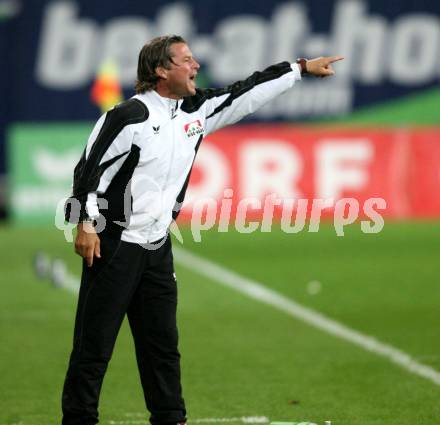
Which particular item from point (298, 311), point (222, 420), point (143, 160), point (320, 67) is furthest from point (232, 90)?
point (298, 311)

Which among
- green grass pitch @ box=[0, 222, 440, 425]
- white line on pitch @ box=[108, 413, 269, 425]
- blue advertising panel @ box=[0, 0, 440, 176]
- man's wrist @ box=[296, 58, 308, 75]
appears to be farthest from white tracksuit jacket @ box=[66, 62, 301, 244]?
blue advertising panel @ box=[0, 0, 440, 176]

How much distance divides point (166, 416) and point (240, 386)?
1976 mm

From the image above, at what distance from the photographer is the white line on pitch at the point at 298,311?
9.04 m

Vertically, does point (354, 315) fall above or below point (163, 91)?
below

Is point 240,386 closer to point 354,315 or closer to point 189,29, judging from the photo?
point 354,315

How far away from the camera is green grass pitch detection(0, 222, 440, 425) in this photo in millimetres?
7746

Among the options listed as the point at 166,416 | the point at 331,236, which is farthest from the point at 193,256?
the point at 166,416

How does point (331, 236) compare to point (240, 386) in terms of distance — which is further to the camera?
point (331, 236)

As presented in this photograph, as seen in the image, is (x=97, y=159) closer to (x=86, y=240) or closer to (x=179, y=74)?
(x=86, y=240)

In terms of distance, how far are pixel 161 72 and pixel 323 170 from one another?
13.3 m

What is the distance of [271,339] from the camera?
10.2 m

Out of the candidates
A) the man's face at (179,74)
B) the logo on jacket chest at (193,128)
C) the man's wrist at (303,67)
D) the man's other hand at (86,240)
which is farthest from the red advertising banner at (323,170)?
the man's other hand at (86,240)

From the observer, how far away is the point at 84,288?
6.29 metres

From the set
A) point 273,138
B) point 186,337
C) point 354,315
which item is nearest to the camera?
point 186,337
